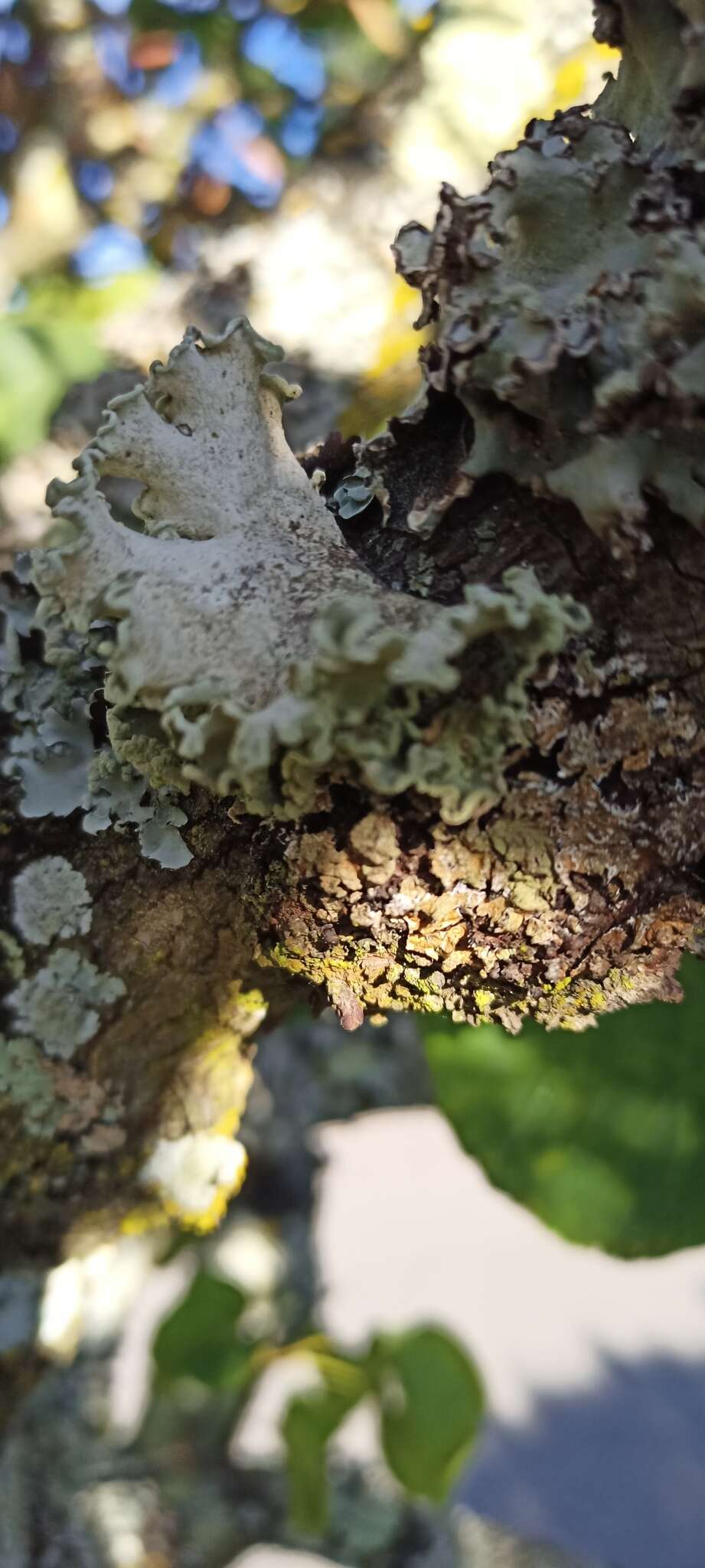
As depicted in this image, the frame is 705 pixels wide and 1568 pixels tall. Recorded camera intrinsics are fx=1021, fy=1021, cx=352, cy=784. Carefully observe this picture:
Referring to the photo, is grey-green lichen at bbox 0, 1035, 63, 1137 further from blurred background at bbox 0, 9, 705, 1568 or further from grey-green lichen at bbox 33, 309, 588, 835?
blurred background at bbox 0, 9, 705, 1568

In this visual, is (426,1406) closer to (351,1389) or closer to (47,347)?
(351,1389)

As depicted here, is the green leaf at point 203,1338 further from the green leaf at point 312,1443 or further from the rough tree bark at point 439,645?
the rough tree bark at point 439,645

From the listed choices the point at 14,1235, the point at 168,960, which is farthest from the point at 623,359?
the point at 14,1235

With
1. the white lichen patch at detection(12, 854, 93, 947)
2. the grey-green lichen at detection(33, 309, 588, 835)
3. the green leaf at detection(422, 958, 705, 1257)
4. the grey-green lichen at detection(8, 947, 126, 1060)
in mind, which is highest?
the grey-green lichen at detection(33, 309, 588, 835)

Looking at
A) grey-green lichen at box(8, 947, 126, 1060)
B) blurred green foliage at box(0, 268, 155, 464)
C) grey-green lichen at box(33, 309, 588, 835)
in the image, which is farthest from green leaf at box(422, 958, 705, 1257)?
blurred green foliage at box(0, 268, 155, 464)

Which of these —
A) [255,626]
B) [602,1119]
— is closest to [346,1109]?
[602,1119]
